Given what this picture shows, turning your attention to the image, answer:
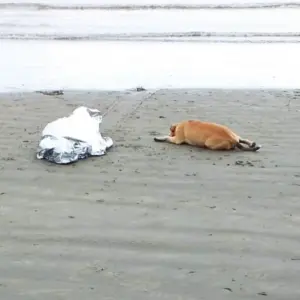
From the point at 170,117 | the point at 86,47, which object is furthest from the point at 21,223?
the point at 86,47

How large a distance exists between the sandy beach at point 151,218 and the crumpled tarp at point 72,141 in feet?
0.34

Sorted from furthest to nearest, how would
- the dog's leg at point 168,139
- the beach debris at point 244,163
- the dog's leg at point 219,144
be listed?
1. the dog's leg at point 168,139
2. the dog's leg at point 219,144
3. the beach debris at point 244,163

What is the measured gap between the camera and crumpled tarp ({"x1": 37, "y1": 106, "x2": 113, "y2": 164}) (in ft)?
21.0

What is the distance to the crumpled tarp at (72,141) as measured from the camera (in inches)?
252

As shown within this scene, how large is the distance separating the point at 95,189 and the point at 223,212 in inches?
43.3

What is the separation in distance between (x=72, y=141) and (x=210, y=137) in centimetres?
127

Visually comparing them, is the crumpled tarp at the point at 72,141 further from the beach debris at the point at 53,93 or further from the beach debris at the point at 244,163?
the beach debris at the point at 53,93

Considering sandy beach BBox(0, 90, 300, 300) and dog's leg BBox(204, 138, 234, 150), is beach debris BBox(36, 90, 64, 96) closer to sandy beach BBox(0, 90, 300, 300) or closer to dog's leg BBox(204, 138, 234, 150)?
sandy beach BBox(0, 90, 300, 300)

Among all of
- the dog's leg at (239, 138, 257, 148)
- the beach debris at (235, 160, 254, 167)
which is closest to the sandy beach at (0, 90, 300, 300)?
the beach debris at (235, 160, 254, 167)

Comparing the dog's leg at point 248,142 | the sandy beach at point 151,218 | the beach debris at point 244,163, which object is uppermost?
the dog's leg at point 248,142

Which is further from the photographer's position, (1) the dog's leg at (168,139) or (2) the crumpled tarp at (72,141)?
(1) the dog's leg at (168,139)

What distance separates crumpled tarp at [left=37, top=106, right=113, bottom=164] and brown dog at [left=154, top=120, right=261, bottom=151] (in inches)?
27.8

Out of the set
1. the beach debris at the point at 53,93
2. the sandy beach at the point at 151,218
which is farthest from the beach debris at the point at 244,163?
the beach debris at the point at 53,93

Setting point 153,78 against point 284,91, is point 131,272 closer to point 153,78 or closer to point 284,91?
point 284,91
